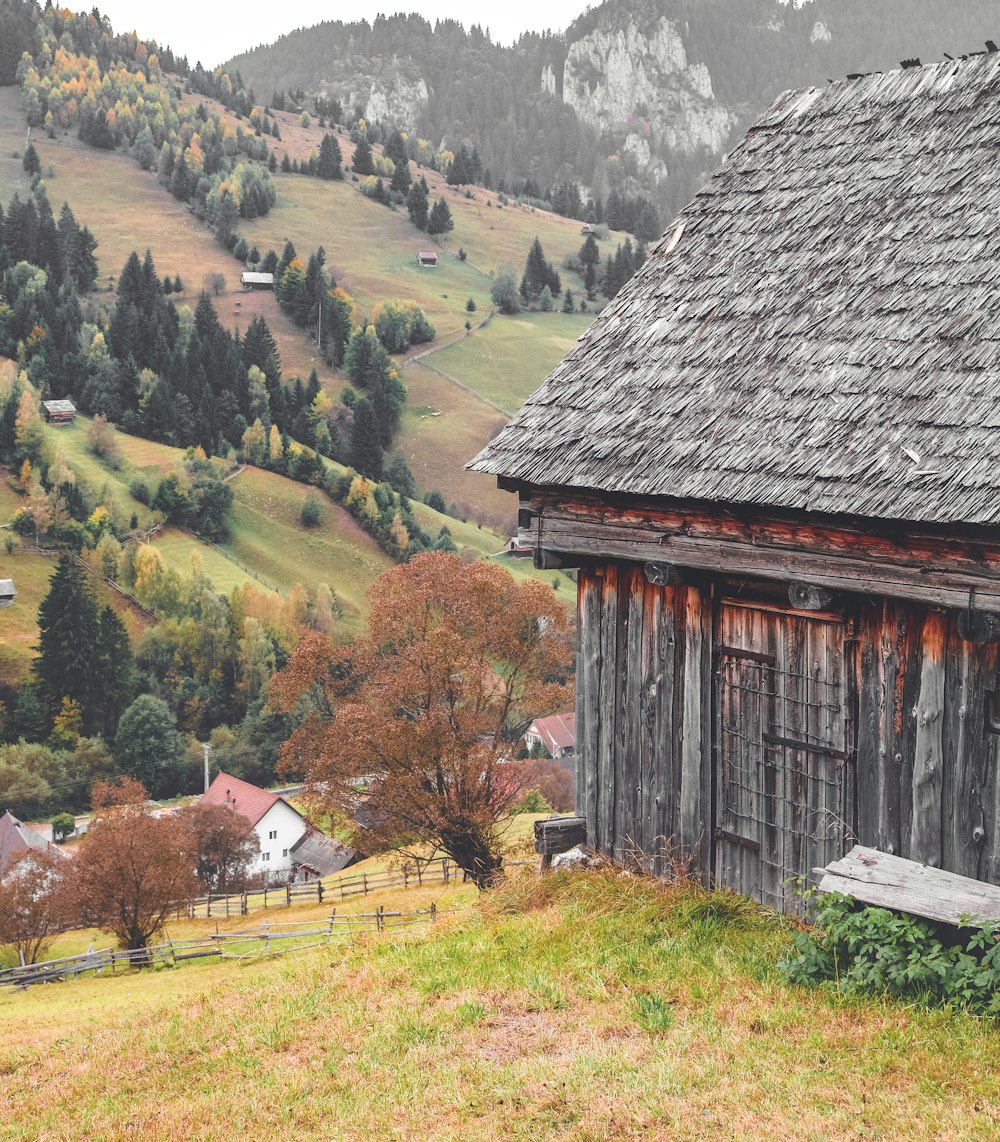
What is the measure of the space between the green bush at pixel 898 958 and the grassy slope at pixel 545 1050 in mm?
169

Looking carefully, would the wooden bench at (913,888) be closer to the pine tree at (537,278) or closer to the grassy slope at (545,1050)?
the grassy slope at (545,1050)

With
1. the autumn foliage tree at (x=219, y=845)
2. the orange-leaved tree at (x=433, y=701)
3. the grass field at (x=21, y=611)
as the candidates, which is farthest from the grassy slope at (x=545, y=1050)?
the grass field at (x=21, y=611)

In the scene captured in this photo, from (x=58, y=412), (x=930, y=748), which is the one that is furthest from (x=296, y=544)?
(x=930, y=748)

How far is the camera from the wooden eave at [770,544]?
23.3 ft

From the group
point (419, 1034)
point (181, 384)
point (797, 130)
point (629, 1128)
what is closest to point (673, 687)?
point (419, 1034)

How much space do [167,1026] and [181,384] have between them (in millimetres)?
115833

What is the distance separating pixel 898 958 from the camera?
6742mm

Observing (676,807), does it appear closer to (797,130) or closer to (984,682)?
(984,682)

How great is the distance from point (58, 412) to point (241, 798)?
5472 cm

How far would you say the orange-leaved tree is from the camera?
26844mm

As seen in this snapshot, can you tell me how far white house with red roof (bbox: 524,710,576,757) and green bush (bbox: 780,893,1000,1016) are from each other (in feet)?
227

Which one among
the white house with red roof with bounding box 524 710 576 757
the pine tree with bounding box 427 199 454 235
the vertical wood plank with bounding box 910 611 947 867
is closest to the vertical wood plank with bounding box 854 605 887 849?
the vertical wood plank with bounding box 910 611 947 867

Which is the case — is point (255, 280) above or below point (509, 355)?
above

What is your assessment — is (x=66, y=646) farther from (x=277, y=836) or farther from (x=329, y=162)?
(x=329, y=162)
